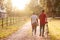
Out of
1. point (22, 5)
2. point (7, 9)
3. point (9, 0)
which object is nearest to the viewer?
point (7, 9)

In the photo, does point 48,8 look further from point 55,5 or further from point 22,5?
point 22,5

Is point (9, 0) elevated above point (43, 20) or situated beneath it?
elevated above

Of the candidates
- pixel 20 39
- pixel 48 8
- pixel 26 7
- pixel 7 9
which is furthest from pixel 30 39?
pixel 26 7

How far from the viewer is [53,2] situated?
64312mm

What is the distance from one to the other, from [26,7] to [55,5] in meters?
42.4

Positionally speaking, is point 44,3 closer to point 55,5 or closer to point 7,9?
point 55,5

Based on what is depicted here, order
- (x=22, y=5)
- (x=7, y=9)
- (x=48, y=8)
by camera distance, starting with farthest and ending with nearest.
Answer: (x=22, y=5) → (x=7, y=9) → (x=48, y=8)

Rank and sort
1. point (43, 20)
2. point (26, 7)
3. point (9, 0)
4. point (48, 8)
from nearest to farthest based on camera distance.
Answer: point (43, 20)
point (48, 8)
point (9, 0)
point (26, 7)

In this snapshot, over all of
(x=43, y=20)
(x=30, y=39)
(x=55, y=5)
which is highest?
(x=55, y=5)

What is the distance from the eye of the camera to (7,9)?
8769cm

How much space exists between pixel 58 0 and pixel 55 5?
186 centimetres

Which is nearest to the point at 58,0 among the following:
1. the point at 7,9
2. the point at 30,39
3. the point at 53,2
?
the point at 53,2

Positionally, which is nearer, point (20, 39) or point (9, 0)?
point (20, 39)

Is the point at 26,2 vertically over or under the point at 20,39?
over
